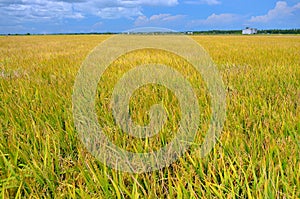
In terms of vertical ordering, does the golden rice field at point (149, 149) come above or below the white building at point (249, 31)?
below

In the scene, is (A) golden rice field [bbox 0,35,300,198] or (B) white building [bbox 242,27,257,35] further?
(B) white building [bbox 242,27,257,35]

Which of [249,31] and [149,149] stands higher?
[249,31]

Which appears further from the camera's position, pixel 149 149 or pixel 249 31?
pixel 249 31

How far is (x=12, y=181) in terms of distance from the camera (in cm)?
113

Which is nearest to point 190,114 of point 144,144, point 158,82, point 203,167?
point 144,144

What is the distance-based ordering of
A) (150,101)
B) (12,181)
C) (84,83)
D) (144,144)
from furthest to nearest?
(84,83)
(150,101)
(144,144)
(12,181)

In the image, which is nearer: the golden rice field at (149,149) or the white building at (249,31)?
the golden rice field at (149,149)

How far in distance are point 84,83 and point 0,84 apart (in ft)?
3.54

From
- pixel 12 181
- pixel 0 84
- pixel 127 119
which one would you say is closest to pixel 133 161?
pixel 12 181

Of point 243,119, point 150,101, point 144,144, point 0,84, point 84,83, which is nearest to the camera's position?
point 144,144

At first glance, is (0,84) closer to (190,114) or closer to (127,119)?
(127,119)

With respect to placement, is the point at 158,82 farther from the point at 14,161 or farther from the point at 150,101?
the point at 14,161

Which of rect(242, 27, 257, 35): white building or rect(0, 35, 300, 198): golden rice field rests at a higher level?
rect(242, 27, 257, 35): white building

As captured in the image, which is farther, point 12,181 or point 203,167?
point 203,167
